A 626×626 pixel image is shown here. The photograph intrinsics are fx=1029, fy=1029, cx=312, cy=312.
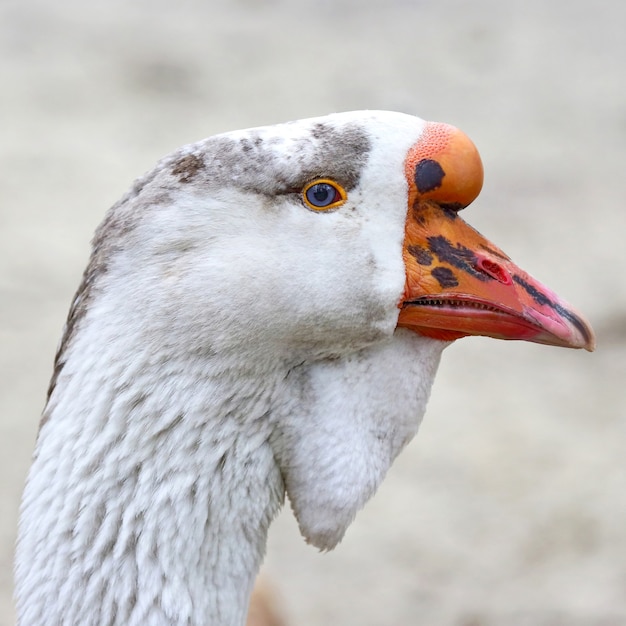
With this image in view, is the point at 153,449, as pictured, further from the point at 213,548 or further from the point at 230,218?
the point at 230,218

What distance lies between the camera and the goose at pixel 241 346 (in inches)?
71.4

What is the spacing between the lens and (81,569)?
1870mm

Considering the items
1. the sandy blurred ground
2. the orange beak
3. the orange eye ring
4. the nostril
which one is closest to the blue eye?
the orange eye ring

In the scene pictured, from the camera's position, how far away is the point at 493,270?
1955 millimetres

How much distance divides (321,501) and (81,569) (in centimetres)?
46

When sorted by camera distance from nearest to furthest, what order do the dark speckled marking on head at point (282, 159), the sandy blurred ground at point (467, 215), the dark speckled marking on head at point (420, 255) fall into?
the dark speckled marking on head at point (282, 159) → the dark speckled marking on head at point (420, 255) → the sandy blurred ground at point (467, 215)

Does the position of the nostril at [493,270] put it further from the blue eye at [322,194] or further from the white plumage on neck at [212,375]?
the blue eye at [322,194]

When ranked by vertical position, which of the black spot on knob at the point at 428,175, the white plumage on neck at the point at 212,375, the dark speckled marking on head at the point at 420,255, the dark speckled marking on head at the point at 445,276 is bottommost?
the white plumage on neck at the point at 212,375

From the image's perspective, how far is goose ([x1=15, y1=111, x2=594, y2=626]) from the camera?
181 cm

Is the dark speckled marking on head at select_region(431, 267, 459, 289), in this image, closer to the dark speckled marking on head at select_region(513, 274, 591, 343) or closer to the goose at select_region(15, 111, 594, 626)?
the goose at select_region(15, 111, 594, 626)

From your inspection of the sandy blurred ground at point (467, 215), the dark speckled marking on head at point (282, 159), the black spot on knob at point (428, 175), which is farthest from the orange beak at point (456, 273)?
the sandy blurred ground at point (467, 215)

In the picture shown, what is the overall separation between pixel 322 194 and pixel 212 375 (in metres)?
0.38

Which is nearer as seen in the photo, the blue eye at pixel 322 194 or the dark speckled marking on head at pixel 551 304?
the blue eye at pixel 322 194

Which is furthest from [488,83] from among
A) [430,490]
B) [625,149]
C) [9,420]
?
[9,420]
